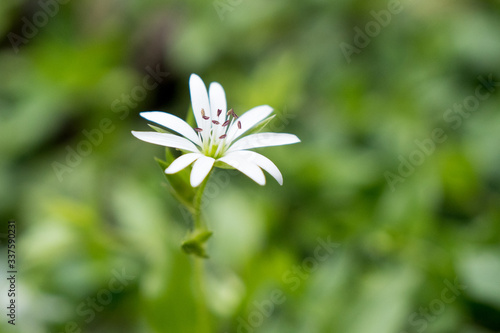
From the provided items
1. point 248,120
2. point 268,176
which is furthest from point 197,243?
point 268,176

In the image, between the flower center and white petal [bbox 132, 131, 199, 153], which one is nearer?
white petal [bbox 132, 131, 199, 153]

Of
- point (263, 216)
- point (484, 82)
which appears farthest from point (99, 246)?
point (484, 82)

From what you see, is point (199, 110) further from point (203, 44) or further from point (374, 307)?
point (203, 44)

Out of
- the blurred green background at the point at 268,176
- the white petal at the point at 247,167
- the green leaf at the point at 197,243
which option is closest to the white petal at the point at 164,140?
the white petal at the point at 247,167

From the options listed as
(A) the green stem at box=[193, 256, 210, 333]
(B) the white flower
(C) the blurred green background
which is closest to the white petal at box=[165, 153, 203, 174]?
(B) the white flower

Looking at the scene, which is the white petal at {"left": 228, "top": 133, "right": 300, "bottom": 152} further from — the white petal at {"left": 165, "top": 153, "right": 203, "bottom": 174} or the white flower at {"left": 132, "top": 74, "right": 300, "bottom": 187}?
the white petal at {"left": 165, "top": 153, "right": 203, "bottom": 174}

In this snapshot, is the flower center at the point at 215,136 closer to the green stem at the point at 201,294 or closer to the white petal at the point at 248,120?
the white petal at the point at 248,120
